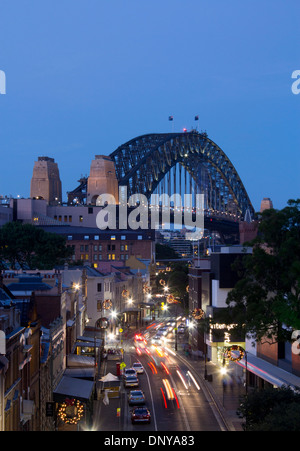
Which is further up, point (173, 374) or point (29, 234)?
point (29, 234)

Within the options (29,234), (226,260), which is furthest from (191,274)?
(29,234)

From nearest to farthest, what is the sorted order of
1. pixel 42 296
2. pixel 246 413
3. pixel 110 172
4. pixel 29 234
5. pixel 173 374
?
pixel 246 413 → pixel 42 296 → pixel 173 374 → pixel 29 234 → pixel 110 172

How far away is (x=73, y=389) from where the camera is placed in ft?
148

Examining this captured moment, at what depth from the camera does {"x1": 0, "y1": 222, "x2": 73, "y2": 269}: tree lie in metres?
109

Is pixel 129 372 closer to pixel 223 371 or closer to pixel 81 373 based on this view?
pixel 81 373

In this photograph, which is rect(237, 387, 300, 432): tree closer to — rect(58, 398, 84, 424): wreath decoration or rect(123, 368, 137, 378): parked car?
rect(58, 398, 84, 424): wreath decoration

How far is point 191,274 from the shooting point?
3418 inches

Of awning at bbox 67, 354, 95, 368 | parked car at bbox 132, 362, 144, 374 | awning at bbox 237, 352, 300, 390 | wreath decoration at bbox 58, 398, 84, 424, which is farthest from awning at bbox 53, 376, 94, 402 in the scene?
parked car at bbox 132, 362, 144, 374

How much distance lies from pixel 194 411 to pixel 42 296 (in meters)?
12.8

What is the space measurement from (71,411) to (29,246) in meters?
69.6

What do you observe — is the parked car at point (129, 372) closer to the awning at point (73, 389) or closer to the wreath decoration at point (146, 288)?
the awning at point (73, 389)

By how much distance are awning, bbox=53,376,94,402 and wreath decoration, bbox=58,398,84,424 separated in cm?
69
